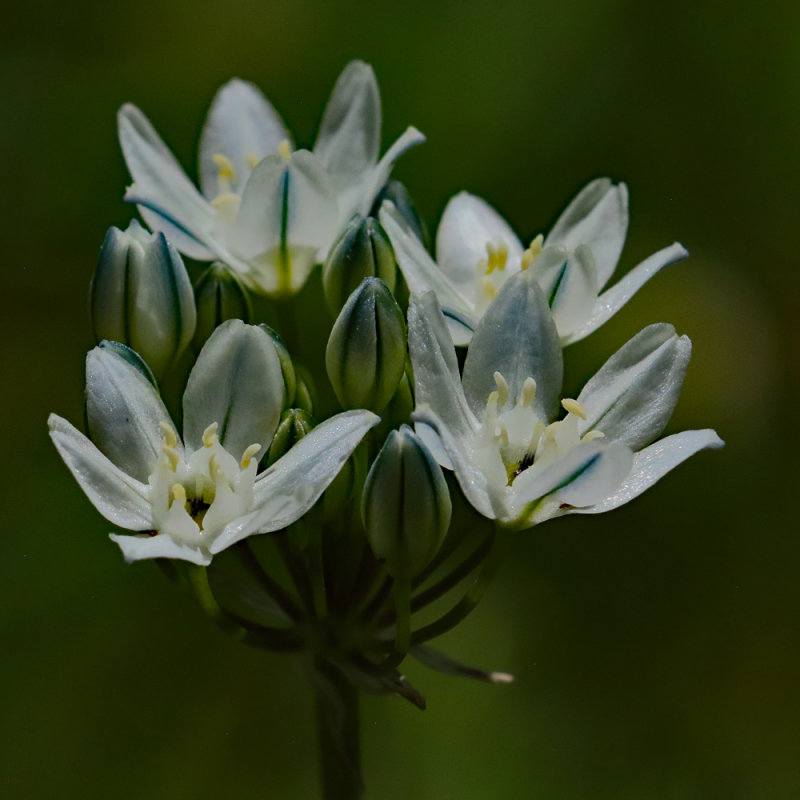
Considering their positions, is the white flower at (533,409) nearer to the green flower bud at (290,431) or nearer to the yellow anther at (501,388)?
the yellow anther at (501,388)

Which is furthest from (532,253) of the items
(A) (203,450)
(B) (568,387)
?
(B) (568,387)

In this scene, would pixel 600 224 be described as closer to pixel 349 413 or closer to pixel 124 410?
pixel 349 413

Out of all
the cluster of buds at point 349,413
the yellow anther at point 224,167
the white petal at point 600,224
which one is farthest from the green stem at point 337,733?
the yellow anther at point 224,167

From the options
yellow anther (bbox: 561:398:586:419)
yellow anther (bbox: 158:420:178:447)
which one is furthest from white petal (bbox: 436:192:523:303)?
yellow anther (bbox: 158:420:178:447)

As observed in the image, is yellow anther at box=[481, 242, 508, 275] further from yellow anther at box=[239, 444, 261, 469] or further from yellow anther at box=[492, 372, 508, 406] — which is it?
yellow anther at box=[239, 444, 261, 469]

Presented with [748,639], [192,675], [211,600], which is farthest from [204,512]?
[748,639]

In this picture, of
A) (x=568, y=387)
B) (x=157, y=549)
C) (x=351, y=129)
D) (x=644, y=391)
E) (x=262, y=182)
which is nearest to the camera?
(x=157, y=549)
